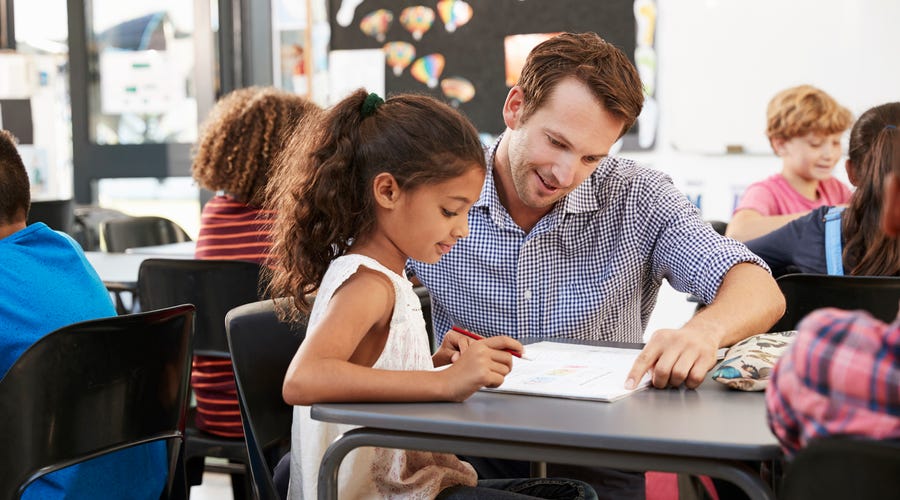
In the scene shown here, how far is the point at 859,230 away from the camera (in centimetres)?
240

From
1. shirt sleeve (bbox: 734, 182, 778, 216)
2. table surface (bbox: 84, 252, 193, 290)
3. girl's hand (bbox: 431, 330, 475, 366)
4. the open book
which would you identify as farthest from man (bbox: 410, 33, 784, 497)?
shirt sleeve (bbox: 734, 182, 778, 216)

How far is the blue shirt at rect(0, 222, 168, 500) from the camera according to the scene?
1.67m

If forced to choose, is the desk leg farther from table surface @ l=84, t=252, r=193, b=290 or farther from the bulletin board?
the bulletin board

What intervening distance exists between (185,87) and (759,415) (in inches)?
191

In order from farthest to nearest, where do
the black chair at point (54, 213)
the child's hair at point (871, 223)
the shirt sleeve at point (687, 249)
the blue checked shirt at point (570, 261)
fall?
the black chair at point (54, 213) → the child's hair at point (871, 223) → the blue checked shirt at point (570, 261) → the shirt sleeve at point (687, 249)

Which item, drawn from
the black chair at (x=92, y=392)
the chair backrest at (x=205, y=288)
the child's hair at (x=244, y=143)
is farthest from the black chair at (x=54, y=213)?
the black chair at (x=92, y=392)

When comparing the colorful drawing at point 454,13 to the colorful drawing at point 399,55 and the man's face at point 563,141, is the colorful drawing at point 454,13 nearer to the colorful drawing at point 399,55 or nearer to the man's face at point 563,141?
the colorful drawing at point 399,55

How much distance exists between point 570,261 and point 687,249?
0.23 metres

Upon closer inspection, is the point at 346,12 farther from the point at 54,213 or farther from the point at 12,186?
the point at 12,186

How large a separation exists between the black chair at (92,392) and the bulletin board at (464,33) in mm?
3616

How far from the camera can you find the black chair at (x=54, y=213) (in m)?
3.91

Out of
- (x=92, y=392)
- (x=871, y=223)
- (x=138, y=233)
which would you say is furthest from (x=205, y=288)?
(x=138, y=233)

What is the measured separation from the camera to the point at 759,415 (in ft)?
3.96

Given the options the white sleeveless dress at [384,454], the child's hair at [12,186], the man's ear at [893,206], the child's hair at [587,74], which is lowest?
the white sleeveless dress at [384,454]
